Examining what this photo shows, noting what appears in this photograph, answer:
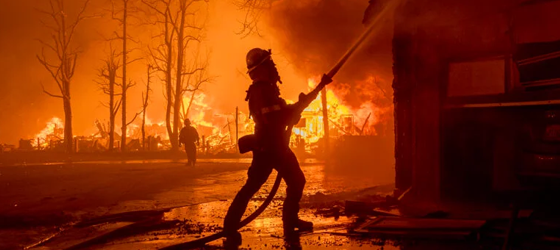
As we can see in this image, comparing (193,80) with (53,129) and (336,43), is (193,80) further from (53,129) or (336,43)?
(336,43)

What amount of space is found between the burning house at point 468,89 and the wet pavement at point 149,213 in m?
1.58

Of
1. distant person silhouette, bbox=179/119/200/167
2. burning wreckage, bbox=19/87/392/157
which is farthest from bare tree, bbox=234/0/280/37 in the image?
burning wreckage, bbox=19/87/392/157

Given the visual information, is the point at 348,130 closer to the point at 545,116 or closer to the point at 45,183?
the point at 45,183

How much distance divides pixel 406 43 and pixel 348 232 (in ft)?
10.4

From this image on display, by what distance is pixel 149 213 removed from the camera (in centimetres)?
783

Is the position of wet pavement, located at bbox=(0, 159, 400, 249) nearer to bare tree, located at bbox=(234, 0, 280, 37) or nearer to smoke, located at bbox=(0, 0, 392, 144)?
bare tree, located at bbox=(234, 0, 280, 37)

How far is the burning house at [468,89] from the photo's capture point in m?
6.69

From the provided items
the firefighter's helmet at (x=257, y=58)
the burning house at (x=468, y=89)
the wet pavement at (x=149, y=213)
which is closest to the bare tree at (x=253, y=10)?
the wet pavement at (x=149, y=213)

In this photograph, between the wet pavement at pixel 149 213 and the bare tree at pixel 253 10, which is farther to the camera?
the bare tree at pixel 253 10

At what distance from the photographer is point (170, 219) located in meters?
7.56

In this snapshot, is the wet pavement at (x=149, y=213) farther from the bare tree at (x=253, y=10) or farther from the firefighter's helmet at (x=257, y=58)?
the bare tree at (x=253, y=10)

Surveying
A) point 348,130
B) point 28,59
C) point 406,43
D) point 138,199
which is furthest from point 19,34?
point 406,43

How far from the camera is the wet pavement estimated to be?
19.5ft

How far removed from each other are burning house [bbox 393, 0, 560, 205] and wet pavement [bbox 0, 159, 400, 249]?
1583 mm
